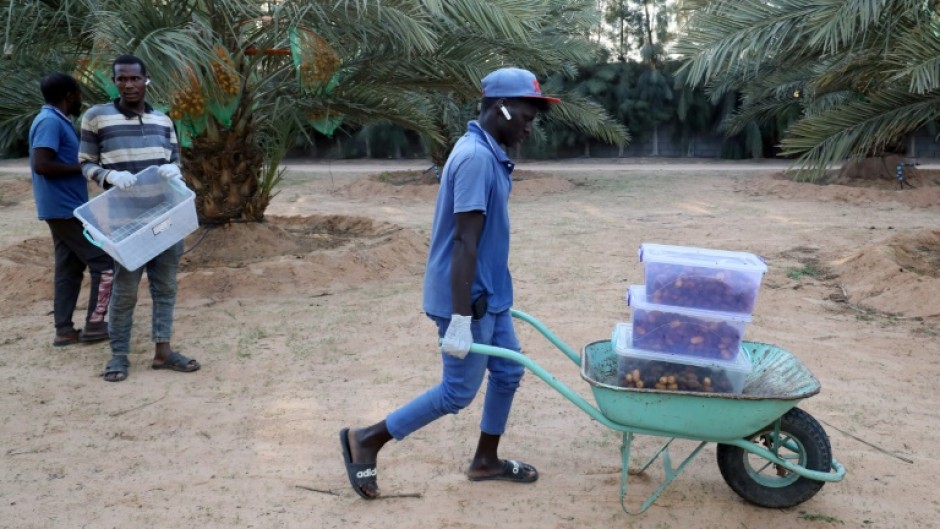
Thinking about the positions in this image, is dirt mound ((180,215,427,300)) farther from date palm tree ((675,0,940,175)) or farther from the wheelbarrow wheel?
the wheelbarrow wheel

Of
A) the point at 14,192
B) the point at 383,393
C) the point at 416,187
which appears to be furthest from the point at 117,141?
the point at 14,192

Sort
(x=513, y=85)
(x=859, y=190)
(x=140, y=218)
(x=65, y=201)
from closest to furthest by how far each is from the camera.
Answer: (x=513, y=85), (x=140, y=218), (x=65, y=201), (x=859, y=190)

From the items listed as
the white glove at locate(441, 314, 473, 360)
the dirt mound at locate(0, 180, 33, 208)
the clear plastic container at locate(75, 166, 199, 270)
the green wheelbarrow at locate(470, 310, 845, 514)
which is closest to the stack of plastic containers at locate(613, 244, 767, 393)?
the green wheelbarrow at locate(470, 310, 845, 514)

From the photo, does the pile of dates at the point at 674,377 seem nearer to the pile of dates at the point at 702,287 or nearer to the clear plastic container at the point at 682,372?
the clear plastic container at the point at 682,372

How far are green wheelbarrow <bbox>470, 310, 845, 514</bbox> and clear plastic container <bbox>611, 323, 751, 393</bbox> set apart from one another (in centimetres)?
11

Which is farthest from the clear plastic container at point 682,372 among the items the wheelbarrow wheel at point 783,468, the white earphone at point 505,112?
the white earphone at point 505,112

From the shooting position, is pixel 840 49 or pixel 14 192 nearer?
pixel 840 49

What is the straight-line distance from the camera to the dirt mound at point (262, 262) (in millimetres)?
6430

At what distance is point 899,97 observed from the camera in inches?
264

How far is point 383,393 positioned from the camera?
14.0 feet

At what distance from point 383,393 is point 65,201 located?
7.83ft

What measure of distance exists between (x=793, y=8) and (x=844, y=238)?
3.67 meters

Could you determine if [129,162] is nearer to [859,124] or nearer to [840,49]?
[859,124]

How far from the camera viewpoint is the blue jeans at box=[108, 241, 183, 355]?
441 centimetres
